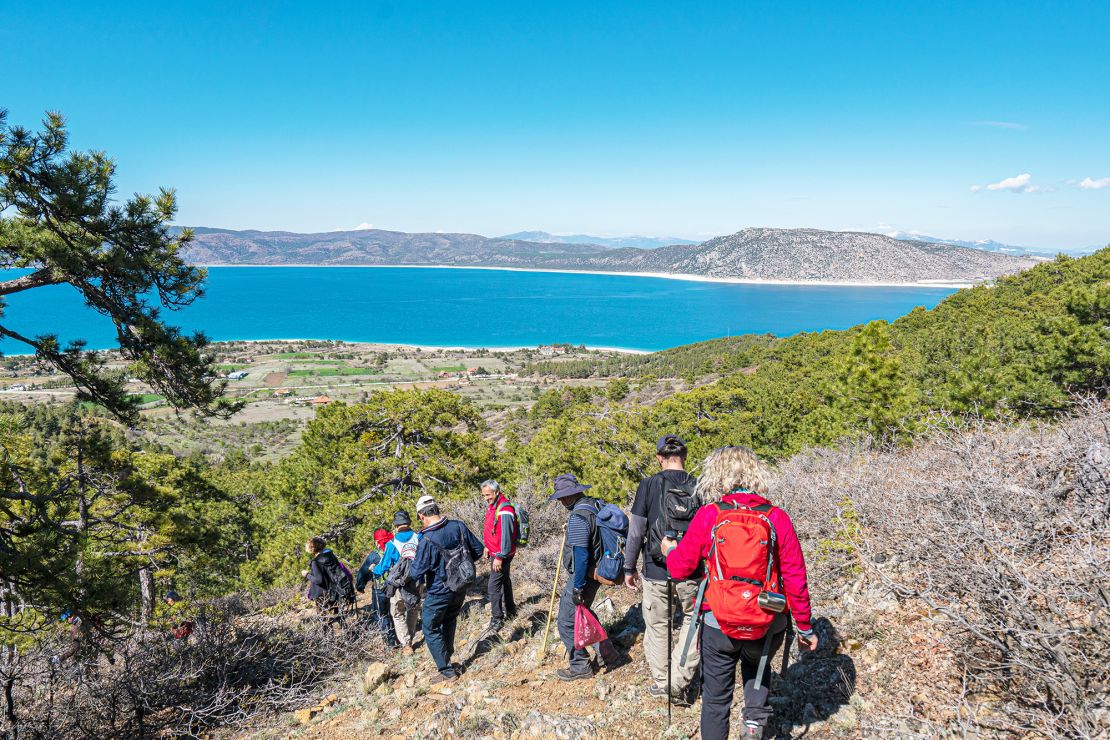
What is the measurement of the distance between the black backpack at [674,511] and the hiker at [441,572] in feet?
5.44

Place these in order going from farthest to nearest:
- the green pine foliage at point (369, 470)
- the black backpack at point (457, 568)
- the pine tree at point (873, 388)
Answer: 1. the pine tree at point (873, 388)
2. the green pine foliage at point (369, 470)
3. the black backpack at point (457, 568)

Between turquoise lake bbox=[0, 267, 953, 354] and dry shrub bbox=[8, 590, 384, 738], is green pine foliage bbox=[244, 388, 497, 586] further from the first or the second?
turquoise lake bbox=[0, 267, 953, 354]

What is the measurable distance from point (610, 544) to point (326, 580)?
3.49m

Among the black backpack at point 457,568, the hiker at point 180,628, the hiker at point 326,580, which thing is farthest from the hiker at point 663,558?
the hiker at point 180,628

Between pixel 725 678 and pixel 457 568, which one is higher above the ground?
pixel 725 678

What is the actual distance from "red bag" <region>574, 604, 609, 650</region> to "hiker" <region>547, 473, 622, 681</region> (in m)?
0.10

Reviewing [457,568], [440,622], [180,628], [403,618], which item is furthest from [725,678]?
[180,628]

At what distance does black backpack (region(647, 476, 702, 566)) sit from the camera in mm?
3213

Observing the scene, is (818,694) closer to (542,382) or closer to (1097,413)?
(1097,413)

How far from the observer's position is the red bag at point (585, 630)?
3820mm

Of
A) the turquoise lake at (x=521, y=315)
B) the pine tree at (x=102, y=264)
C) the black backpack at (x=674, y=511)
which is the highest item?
the pine tree at (x=102, y=264)

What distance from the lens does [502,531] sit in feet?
16.1

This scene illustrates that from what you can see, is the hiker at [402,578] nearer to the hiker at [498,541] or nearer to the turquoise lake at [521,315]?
the hiker at [498,541]

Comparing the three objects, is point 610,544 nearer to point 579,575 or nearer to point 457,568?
point 579,575
